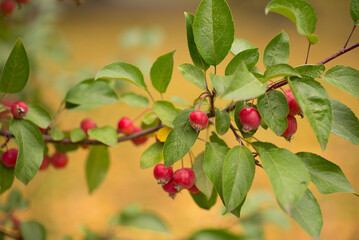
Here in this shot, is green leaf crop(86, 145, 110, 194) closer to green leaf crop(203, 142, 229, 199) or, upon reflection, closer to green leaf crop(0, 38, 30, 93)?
green leaf crop(0, 38, 30, 93)

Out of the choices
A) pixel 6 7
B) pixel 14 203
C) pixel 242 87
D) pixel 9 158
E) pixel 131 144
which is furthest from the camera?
pixel 131 144

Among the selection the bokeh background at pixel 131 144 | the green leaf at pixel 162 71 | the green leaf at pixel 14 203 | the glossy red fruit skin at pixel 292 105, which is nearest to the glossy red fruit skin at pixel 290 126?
the glossy red fruit skin at pixel 292 105

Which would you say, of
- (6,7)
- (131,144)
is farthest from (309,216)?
(131,144)

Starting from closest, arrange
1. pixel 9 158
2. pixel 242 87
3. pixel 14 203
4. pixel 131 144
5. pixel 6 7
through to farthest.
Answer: pixel 242 87 → pixel 9 158 → pixel 6 7 → pixel 14 203 → pixel 131 144

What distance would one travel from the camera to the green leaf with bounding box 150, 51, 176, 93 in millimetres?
569

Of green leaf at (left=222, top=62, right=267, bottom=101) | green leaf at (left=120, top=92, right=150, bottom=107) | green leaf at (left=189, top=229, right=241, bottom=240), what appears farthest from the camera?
green leaf at (left=120, top=92, right=150, bottom=107)

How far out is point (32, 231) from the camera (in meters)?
0.75

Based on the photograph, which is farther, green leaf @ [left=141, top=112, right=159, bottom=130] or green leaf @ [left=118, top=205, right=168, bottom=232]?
green leaf @ [left=118, top=205, right=168, bottom=232]

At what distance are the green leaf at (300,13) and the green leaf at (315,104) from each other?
0.09 meters

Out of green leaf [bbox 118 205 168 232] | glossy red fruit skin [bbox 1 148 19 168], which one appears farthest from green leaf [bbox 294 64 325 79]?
green leaf [bbox 118 205 168 232]

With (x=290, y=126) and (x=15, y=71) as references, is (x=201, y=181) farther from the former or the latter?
(x=15, y=71)

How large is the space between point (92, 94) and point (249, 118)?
349 mm

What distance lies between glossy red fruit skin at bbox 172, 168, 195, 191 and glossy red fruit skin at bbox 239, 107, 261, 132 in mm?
129

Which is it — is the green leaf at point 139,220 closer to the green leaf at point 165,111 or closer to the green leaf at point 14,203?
the green leaf at point 14,203
